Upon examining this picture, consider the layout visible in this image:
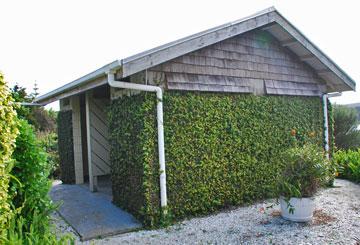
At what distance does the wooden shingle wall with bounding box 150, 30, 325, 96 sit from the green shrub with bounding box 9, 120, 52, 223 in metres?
2.29

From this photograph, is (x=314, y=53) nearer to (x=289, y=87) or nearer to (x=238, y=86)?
(x=289, y=87)

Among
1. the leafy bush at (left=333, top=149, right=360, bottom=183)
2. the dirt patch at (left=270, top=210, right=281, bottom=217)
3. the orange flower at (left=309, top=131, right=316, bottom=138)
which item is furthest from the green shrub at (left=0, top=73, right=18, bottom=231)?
the leafy bush at (left=333, top=149, right=360, bottom=183)

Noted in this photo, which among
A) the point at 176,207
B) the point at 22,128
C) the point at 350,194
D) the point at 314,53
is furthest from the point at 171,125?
the point at 350,194

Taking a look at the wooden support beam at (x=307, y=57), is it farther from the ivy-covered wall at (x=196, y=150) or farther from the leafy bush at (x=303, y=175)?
the leafy bush at (x=303, y=175)

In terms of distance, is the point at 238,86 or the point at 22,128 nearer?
the point at 22,128

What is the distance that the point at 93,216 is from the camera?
17.3 ft

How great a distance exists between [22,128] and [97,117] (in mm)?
4061

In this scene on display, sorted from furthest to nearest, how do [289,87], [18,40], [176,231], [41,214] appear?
[18,40], [289,87], [176,231], [41,214]

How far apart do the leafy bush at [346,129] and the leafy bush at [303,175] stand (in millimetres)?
8097

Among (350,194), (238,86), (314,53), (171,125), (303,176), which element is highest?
(314,53)

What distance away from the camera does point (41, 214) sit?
3654 millimetres

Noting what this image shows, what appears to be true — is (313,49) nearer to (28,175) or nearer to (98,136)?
(98,136)

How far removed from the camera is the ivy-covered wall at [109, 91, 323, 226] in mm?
4926

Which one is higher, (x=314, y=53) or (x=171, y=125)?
(x=314, y=53)
